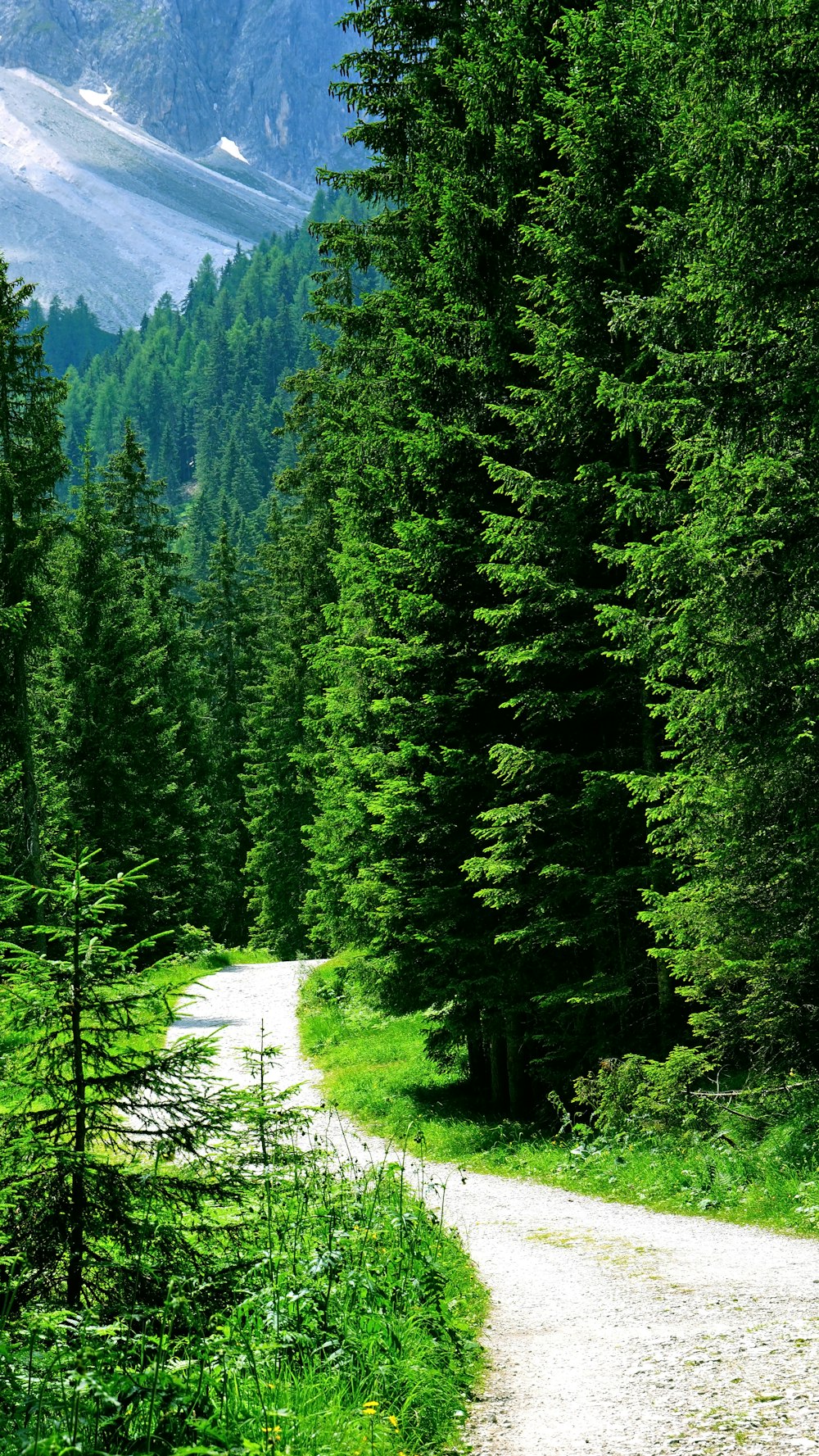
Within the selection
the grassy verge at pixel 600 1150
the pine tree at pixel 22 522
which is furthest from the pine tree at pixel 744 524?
the pine tree at pixel 22 522

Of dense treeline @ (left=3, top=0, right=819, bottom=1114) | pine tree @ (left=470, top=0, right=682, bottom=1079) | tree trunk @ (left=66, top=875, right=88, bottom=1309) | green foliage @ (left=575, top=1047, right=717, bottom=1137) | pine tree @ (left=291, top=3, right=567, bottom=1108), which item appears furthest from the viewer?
pine tree @ (left=291, top=3, right=567, bottom=1108)

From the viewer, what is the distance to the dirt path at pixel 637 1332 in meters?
4.52

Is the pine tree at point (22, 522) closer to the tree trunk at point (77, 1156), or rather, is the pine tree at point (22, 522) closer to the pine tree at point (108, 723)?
the pine tree at point (108, 723)

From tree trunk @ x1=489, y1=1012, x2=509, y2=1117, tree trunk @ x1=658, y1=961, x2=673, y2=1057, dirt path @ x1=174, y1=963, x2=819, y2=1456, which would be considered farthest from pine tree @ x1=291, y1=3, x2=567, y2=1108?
dirt path @ x1=174, y1=963, x2=819, y2=1456

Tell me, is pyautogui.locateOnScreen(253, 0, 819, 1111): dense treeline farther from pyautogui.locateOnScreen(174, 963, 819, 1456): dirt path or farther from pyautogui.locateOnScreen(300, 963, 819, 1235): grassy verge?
pyautogui.locateOnScreen(174, 963, 819, 1456): dirt path

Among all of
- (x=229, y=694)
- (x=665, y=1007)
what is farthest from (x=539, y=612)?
(x=229, y=694)

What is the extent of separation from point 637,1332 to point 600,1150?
4.83 meters

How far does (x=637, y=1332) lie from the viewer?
19.5 ft

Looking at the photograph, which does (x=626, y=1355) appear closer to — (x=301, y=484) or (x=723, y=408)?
(x=723, y=408)

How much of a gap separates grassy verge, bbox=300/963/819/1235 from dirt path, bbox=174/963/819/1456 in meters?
0.36

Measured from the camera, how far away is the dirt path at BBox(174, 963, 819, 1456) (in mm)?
4520

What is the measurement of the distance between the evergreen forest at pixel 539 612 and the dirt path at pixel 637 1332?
20.0 inches

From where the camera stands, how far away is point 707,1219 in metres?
8.62

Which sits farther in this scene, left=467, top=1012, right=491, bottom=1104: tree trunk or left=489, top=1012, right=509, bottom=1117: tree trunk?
left=467, top=1012, right=491, bottom=1104: tree trunk
